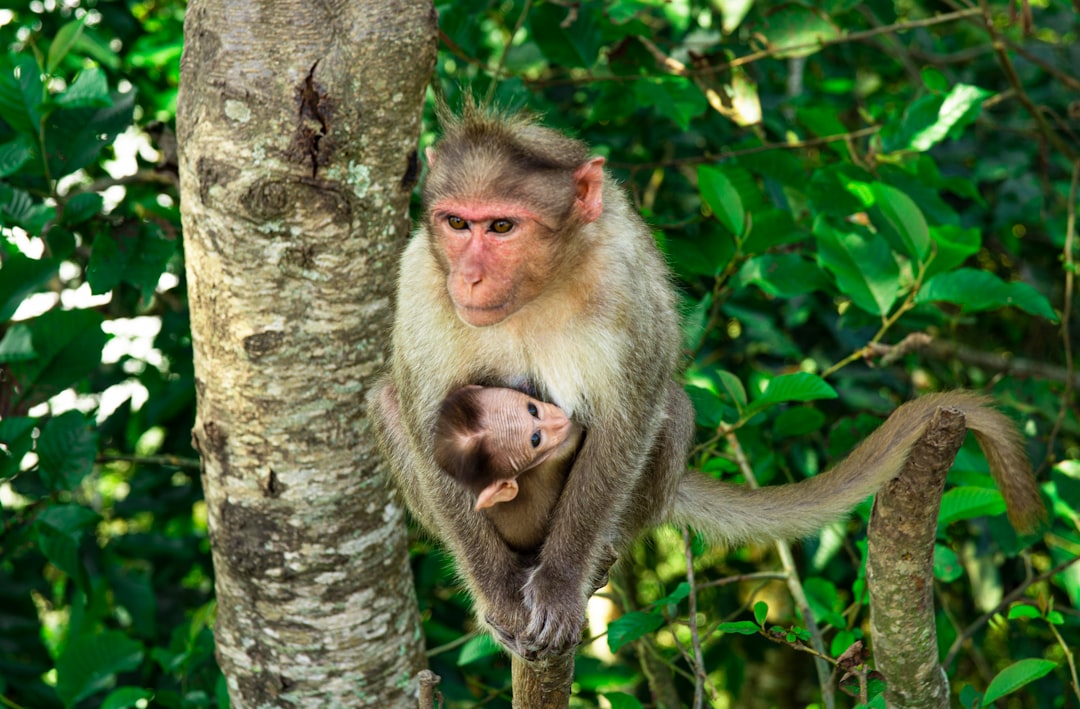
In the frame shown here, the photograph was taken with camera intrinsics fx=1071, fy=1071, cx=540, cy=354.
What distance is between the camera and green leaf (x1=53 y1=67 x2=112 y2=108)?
3291 mm

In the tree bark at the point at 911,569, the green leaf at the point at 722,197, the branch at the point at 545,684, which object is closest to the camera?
the tree bark at the point at 911,569

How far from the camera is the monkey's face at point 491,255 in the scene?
2.77 meters

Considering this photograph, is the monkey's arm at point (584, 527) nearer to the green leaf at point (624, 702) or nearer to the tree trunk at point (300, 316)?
A: the green leaf at point (624, 702)

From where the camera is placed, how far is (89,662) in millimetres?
3350

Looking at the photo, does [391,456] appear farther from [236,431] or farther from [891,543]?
[891,543]

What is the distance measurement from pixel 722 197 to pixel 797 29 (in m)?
1.01

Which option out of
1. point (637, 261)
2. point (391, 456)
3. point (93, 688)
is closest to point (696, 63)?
point (637, 261)

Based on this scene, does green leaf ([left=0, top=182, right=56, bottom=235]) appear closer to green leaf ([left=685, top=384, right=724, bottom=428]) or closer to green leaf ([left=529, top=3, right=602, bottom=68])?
green leaf ([left=529, top=3, right=602, bottom=68])

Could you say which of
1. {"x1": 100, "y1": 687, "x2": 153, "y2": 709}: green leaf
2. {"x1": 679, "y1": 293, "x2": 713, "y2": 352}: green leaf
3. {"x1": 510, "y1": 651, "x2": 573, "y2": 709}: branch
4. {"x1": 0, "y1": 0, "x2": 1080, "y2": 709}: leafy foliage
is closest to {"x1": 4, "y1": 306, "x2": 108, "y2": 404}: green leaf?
{"x1": 0, "y1": 0, "x2": 1080, "y2": 709}: leafy foliage

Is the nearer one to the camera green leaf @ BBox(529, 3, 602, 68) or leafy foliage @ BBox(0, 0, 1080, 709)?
leafy foliage @ BBox(0, 0, 1080, 709)

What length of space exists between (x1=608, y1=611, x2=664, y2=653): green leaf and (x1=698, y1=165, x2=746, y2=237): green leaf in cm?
130

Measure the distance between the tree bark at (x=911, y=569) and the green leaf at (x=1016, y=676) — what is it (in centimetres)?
13

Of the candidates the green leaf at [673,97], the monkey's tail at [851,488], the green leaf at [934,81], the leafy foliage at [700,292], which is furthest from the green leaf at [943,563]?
the green leaf at [934,81]

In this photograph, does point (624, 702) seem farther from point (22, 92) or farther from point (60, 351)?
point (22, 92)
